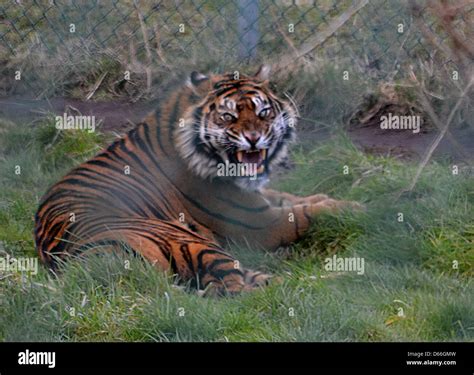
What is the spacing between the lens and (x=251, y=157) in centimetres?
623

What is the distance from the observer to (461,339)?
5293mm

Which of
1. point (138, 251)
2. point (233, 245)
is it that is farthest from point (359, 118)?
point (138, 251)

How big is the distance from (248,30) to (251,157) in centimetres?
71

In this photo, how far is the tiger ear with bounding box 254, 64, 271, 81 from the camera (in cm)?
626

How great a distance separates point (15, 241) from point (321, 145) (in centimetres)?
168

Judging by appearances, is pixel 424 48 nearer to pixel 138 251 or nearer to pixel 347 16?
pixel 347 16

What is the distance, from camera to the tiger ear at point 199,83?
6270mm

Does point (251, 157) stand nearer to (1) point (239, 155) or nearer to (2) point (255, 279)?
(1) point (239, 155)

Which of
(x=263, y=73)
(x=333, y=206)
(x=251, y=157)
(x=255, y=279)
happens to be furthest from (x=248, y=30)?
(x=255, y=279)

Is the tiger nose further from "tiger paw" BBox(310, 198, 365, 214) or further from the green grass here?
"tiger paw" BBox(310, 198, 365, 214)

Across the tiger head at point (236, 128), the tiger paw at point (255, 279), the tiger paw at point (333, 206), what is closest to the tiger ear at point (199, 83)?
the tiger head at point (236, 128)

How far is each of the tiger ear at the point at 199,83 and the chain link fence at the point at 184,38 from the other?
0.08 metres
